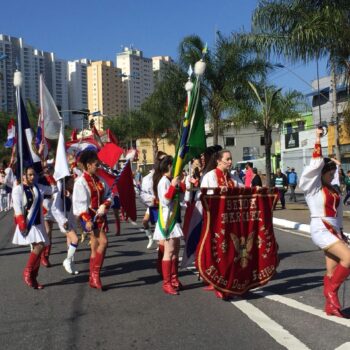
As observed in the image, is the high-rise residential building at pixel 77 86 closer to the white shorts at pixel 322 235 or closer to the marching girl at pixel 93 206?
the marching girl at pixel 93 206

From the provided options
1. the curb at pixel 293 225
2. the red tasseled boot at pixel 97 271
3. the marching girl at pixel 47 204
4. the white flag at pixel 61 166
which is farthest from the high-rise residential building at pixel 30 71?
the red tasseled boot at pixel 97 271

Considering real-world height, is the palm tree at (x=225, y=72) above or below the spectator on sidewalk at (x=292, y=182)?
above

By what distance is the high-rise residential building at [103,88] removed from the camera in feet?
243

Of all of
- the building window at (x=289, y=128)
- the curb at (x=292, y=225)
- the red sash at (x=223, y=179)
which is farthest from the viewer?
the building window at (x=289, y=128)

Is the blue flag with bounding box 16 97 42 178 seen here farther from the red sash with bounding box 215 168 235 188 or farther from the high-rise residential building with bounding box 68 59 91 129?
the high-rise residential building with bounding box 68 59 91 129

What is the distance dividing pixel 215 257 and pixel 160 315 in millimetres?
896

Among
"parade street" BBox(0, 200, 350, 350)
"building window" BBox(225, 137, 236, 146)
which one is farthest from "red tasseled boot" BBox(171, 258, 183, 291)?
"building window" BBox(225, 137, 236, 146)

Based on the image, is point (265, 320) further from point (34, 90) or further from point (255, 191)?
point (34, 90)

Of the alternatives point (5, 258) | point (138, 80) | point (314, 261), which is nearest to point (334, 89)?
point (314, 261)

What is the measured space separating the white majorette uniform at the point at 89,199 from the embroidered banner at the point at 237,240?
5.22 ft

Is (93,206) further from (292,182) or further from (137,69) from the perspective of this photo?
A: (137,69)

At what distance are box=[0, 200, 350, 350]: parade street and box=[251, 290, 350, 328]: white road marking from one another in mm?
11

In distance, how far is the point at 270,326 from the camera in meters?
5.27

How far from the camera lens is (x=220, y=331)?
516cm
